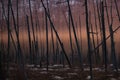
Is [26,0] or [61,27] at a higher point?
[26,0]

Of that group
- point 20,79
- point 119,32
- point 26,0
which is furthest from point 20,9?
point 20,79

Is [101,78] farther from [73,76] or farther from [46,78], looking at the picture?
[46,78]

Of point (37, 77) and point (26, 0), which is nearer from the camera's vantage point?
point (37, 77)

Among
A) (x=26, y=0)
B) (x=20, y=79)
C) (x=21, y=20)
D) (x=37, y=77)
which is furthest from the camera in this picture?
(x=21, y=20)

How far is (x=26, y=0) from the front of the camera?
2338 cm

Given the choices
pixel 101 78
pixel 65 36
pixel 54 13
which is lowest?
pixel 101 78

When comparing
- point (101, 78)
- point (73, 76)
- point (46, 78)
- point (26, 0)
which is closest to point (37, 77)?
point (46, 78)

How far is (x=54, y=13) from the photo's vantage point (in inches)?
997

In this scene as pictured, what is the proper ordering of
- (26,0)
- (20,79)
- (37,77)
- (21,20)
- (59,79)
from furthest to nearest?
1. (21,20)
2. (26,0)
3. (37,77)
4. (59,79)
5. (20,79)

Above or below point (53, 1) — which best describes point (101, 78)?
below

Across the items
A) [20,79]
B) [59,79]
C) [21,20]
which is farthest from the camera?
[21,20]

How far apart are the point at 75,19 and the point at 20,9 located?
17.2ft

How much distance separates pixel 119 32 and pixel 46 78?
43.3 ft

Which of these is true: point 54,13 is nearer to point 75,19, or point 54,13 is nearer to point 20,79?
point 75,19
